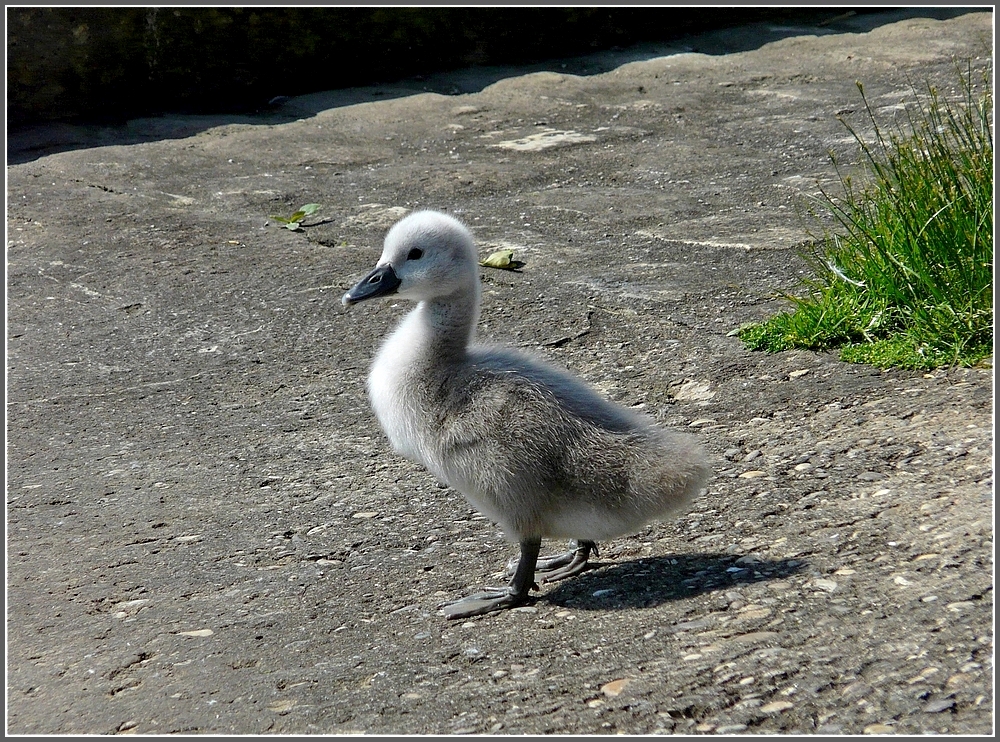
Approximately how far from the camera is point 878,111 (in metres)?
10.5

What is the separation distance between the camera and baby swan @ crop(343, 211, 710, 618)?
12.5ft

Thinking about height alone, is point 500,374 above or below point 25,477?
above

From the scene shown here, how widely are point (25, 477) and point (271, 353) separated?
169 centimetres

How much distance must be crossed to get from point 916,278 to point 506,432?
2.72m

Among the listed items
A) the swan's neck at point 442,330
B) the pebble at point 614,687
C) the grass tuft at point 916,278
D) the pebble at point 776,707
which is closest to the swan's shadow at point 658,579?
the pebble at point 614,687

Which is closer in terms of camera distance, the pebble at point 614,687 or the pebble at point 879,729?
the pebble at point 879,729

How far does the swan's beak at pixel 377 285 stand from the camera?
4242mm

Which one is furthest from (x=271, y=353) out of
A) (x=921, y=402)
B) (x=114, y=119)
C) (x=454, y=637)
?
(x=114, y=119)

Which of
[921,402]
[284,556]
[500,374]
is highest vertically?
[500,374]

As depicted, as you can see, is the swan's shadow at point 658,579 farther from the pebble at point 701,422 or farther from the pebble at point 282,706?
the pebble at point 701,422

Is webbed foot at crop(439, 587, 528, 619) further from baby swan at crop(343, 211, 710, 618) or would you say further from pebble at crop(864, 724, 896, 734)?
pebble at crop(864, 724, 896, 734)

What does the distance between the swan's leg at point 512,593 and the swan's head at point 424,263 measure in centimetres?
104

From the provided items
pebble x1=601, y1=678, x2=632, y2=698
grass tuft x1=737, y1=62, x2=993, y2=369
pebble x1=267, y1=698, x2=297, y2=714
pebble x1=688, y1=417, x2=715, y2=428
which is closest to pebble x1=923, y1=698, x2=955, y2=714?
pebble x1=601, y1=678, x2=632, y2=698

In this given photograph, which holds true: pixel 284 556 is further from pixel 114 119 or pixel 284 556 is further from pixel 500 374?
pixel 114 119
